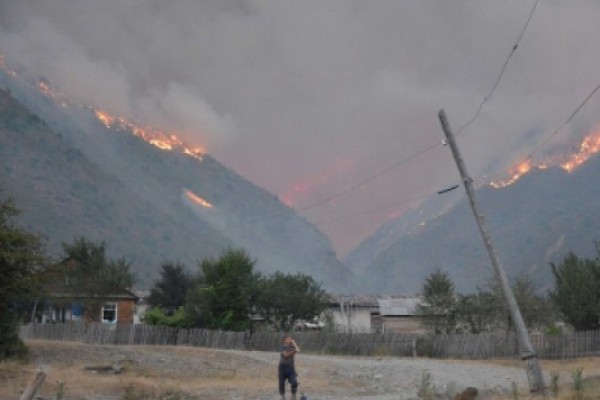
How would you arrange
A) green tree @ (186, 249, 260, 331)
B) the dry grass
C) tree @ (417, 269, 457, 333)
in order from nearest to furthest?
the dry grass
green tree @ (186, 249, 260, 331)
tree @ (417, 269, 457, 333)

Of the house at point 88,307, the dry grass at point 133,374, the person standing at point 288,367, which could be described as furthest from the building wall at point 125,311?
the person standing at point 288,367

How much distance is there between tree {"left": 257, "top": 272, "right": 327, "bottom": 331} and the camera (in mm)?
57250

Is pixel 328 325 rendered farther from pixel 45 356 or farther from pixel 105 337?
pixel 45 356

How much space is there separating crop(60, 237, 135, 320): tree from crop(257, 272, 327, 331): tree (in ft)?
41.1

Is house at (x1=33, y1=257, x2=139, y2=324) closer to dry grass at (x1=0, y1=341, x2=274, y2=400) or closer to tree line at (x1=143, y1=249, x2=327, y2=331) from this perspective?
tree line at (x1=143, y1=249, x2=327, y2=331)

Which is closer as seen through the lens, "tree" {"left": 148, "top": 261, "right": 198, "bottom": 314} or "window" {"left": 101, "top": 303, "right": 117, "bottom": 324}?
"window" {"left": 101, "top": 303, "right": 117, "bottom": 324}

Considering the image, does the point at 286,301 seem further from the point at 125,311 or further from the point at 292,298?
the point at 125,311

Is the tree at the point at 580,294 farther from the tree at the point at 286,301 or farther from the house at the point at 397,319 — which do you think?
the house at the point at 397,319

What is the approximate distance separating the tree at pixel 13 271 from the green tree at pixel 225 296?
2467 cm

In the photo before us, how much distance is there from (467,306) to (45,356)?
3511cm

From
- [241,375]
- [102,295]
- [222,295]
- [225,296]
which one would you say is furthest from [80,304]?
[241,375]

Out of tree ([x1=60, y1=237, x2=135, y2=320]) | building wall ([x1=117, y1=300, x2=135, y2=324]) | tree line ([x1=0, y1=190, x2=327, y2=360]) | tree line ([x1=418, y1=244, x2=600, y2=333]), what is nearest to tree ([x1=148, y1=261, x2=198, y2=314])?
tree ([x1=60, y1=237, x2=135, y2=320])

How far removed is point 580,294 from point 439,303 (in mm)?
13250

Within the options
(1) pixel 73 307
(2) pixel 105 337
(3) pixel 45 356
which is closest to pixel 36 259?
(3) pixel 45 356
